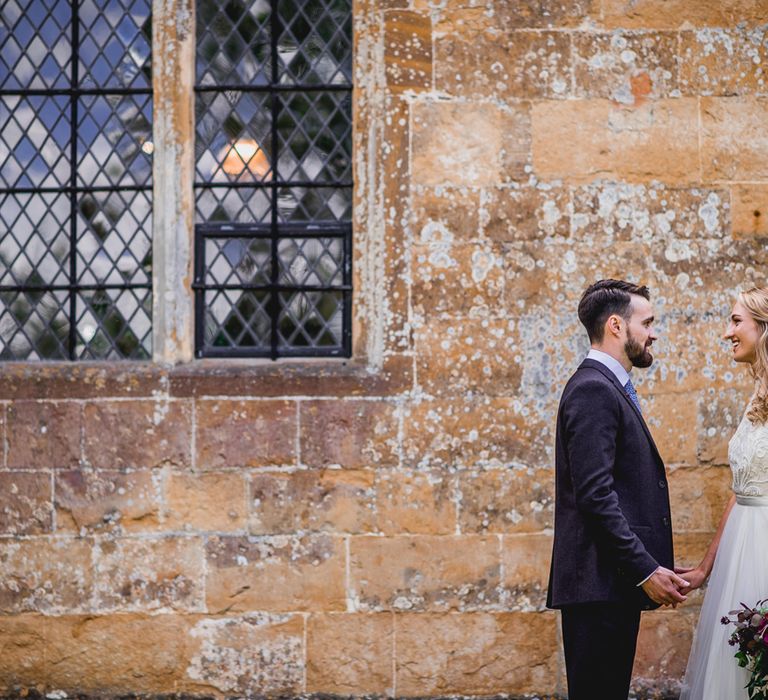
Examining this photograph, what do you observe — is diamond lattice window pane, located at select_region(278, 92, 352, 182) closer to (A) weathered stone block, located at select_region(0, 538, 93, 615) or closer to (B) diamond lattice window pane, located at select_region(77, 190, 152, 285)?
(B) diamond lattice window pane, located at select_region(77, 190, 152, 285)

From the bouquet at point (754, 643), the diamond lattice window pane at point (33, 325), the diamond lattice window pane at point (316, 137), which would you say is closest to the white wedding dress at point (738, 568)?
the bouquet at point (754, 643)

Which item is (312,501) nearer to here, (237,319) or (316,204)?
(237,319)

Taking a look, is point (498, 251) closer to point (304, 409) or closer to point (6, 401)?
point (304, 409)

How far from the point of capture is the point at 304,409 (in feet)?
16.9

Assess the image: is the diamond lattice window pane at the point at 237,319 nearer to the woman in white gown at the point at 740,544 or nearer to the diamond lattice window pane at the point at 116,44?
the diamond lattice window pane at the point at 116,44

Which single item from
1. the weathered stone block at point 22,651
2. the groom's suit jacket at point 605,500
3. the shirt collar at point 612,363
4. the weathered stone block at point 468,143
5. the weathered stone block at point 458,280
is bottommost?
the weathered stone block at point 22,651

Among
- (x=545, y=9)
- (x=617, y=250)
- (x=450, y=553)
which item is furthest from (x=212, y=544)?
(x=545, y=9)

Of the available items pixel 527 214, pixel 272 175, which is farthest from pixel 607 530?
pixel 272 175

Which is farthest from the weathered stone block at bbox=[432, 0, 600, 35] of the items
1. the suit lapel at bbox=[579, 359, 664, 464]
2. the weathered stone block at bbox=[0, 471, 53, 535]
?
the weathered stone block at bbox=[0, 471, 53, 535]

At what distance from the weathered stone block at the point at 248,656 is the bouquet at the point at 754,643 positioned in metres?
2.13

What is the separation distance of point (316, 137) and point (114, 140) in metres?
1.06

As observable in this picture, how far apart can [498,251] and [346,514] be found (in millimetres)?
1469

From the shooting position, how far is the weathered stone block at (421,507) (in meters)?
5.08

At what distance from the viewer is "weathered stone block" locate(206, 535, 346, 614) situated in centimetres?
509
